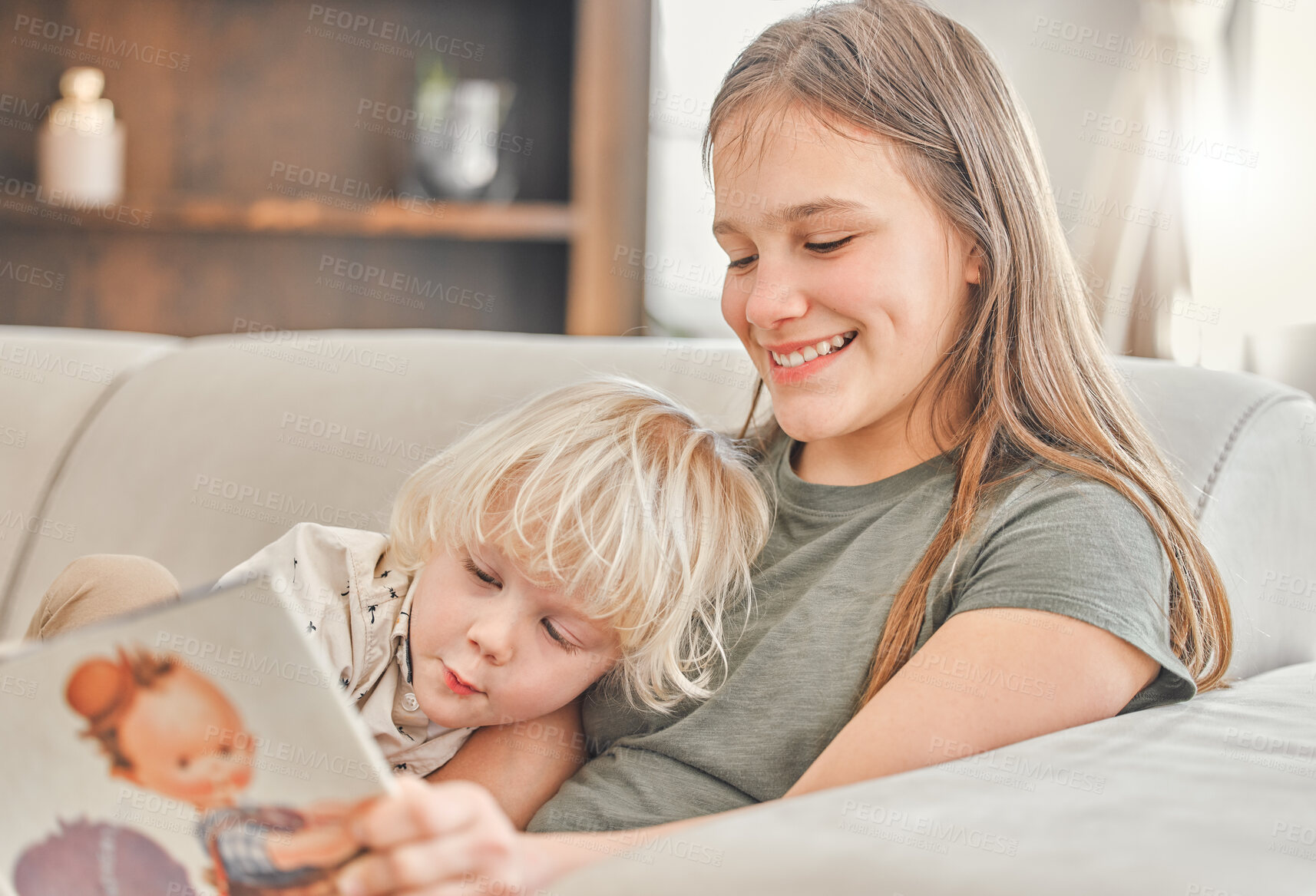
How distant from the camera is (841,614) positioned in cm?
87

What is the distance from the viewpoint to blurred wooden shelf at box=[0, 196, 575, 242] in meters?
2.43

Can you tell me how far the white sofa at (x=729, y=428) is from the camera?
52cm

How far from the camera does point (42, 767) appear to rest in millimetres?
524

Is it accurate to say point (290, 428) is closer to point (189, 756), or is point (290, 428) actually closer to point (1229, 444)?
point (189, 756)

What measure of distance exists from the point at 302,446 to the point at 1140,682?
2.96 ft

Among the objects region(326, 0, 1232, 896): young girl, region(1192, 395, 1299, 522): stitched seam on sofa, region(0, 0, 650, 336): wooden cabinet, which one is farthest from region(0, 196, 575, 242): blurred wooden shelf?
region(1192, 395, 1299, 522): stitched seam on sofa

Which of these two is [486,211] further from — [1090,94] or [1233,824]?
[1233,824]

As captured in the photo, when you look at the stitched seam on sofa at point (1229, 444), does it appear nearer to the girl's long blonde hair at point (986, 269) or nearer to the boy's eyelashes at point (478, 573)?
the girl's long blonde hair at point (986, 269)

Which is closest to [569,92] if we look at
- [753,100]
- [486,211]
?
[486,211]

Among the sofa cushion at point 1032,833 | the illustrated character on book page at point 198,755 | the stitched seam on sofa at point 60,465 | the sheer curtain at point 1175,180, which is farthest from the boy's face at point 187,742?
the sheer curtain at point 1175,180

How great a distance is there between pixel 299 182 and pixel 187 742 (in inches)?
91.6

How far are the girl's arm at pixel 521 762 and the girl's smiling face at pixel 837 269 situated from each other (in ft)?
1.06

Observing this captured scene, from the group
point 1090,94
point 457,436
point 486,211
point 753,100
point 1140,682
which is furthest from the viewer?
point 486,211

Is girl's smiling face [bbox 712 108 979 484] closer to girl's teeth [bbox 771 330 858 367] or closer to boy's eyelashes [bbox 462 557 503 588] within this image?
girl's teeth [bbox 771 330 858 367]
